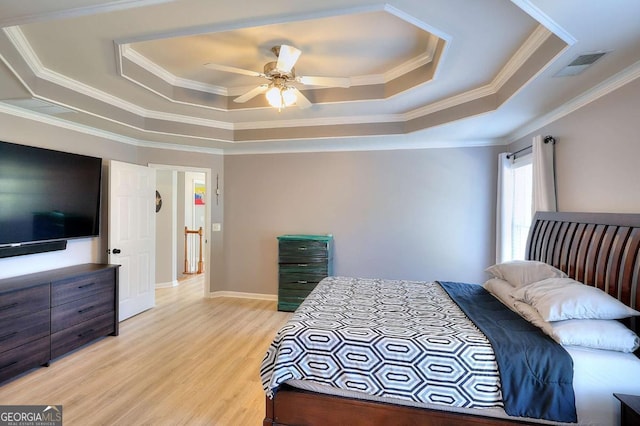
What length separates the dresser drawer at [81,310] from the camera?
2.88 m

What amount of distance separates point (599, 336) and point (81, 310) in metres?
4.25

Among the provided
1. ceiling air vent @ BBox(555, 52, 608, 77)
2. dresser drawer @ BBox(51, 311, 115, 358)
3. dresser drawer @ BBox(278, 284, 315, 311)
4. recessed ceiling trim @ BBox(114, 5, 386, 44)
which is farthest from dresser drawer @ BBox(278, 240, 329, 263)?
ceiling air vent @ BBox(555, 52, 608, 77)

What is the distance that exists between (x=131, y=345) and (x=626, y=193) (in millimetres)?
4587

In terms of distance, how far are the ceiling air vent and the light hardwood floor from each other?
322 cm

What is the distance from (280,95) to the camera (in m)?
2.77

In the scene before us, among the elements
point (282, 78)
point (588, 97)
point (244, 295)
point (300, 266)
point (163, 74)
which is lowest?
point (244, 295)

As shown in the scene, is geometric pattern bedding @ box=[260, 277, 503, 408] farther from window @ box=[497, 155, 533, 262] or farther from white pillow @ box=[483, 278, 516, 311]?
window @ box=[497, 155, 533, 262]

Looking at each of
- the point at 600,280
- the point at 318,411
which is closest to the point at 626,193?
the point at 600,280

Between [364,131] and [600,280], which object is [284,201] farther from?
[600,280]

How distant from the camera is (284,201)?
4.91m

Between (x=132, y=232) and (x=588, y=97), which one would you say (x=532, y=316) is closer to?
(x=588, y=97)

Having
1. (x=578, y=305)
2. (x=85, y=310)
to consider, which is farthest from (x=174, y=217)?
(x=578, y=305)

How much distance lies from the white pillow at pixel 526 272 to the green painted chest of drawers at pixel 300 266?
2245 mm

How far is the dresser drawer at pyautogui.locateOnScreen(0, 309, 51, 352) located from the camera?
8.11ft
